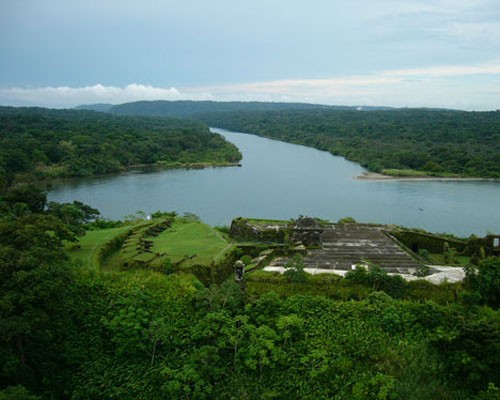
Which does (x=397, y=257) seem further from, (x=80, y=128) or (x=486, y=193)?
(x=80, y=128)

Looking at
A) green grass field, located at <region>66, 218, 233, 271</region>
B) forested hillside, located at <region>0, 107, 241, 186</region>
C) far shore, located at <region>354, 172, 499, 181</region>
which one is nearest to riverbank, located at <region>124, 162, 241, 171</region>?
forested hillside, located at <region>0, 107, 241, 186</region>

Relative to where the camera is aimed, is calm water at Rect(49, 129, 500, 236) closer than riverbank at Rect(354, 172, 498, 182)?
Yes

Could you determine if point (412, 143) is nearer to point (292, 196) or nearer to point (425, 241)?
point (292, 196)

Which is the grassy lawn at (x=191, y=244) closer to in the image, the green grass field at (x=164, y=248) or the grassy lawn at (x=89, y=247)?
the green grass field at (x=164, y=248)

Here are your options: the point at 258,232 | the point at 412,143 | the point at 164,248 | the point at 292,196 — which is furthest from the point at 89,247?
the point at 412,143

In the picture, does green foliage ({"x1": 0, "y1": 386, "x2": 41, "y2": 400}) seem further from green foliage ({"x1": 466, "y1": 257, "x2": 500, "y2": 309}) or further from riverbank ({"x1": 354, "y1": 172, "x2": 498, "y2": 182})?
riverbank ({"x1": 354, "y1": 172, "x2": 498, "y2": 182})
